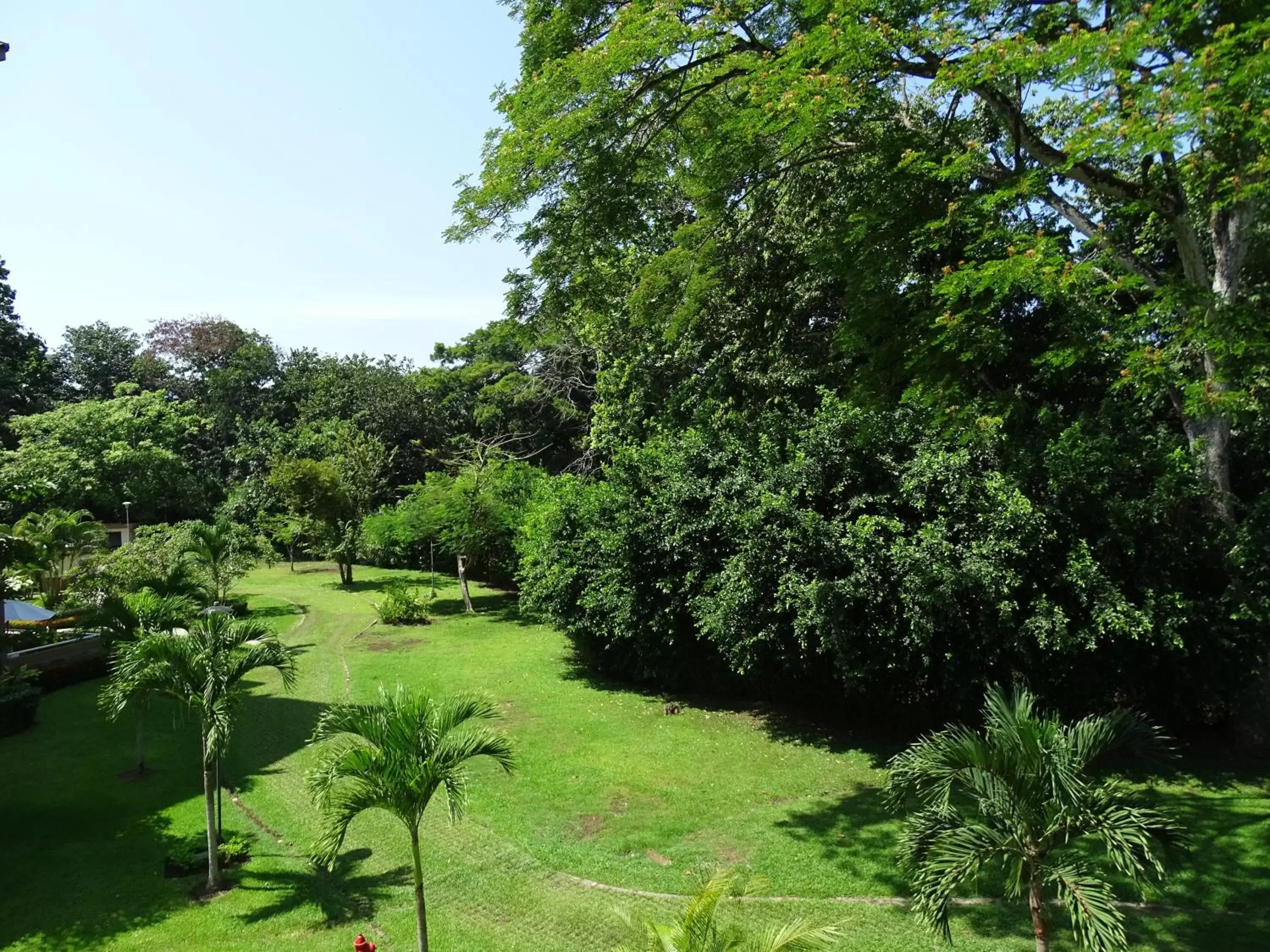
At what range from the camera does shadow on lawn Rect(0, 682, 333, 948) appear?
738 centimetres

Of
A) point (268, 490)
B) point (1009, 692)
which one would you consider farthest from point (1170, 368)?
point (268, 490)

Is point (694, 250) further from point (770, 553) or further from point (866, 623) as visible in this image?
point (866, 623)

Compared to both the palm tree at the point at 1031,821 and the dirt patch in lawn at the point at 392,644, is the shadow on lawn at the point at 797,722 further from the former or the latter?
the palm tree at the point at 1031,821

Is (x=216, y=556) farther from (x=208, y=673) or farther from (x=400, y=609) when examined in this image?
(x=208, y=673)

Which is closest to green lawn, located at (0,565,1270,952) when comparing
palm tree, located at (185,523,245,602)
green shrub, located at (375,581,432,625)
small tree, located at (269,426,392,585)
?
palm tree, located at (185,523,245,602)

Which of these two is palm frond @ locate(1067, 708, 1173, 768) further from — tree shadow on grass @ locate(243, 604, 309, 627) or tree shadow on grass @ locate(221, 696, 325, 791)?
tree shadow on grass @ locate(243, 604, 309, 627)

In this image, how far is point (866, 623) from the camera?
431 inches

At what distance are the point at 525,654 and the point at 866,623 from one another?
980 centimetres

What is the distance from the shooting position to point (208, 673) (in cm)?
814

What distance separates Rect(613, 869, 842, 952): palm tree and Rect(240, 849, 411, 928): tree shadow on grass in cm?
404

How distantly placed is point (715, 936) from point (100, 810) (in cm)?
940

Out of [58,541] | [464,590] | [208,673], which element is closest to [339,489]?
[464,590]

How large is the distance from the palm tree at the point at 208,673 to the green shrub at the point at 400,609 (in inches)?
536

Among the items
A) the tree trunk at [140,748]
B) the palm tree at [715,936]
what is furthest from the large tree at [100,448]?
the palm tree at [715,936]
